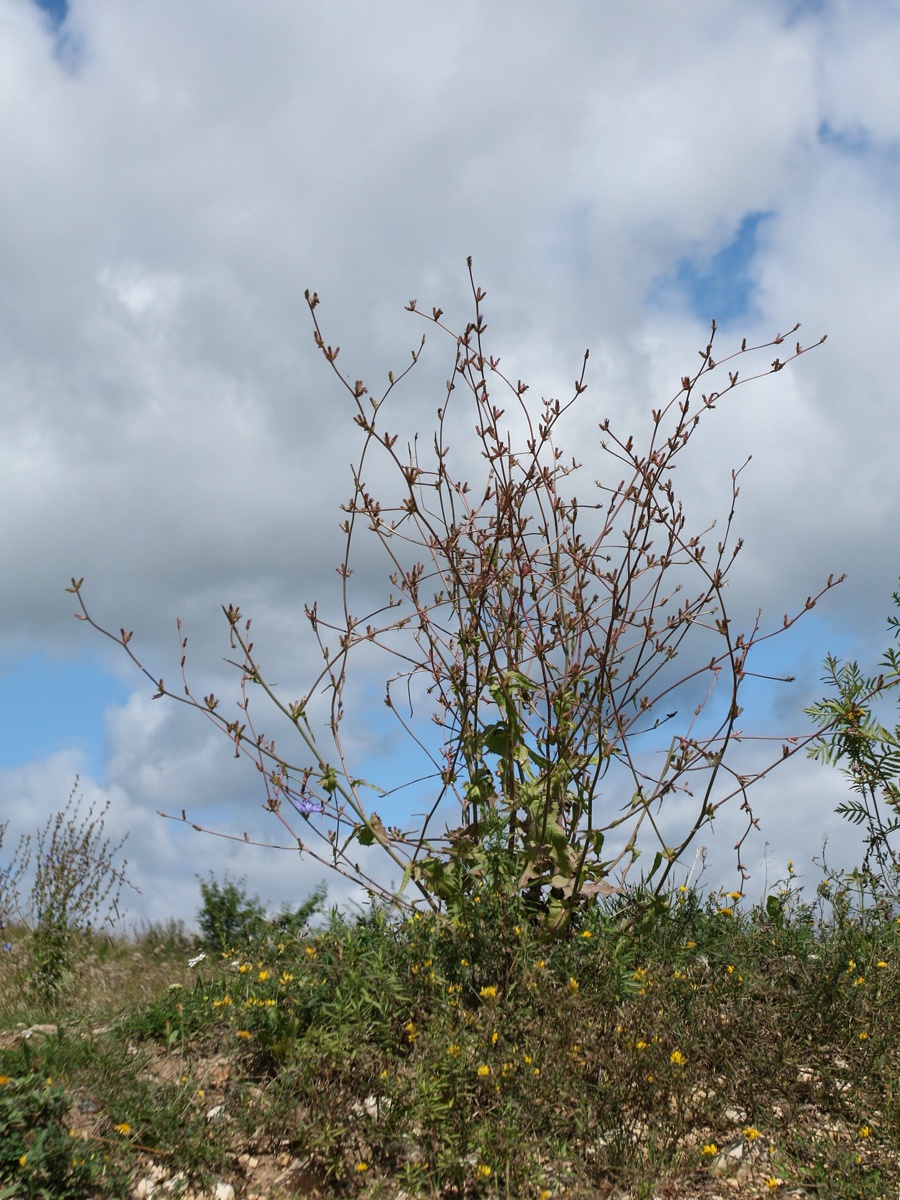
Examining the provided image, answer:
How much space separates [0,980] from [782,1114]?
16.3 ft

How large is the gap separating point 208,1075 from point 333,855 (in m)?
1.17

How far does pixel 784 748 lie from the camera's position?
4.93 metres

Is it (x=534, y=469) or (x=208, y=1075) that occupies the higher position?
(x=534, y=469)

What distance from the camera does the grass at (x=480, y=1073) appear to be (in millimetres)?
3443

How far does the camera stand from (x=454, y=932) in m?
4.32

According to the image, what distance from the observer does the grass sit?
11.3 feet

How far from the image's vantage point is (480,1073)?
351 centimetres

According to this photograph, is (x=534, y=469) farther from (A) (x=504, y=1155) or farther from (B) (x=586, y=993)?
(A) (x=504, y=1155)

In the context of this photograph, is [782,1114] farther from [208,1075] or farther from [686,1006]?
[208,1075]

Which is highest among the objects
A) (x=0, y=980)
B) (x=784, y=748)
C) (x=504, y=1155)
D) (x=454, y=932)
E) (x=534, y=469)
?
(x=534, y=469)

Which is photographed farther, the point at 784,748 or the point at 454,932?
the point at 784,748

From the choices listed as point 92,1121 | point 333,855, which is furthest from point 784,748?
point 92,1121

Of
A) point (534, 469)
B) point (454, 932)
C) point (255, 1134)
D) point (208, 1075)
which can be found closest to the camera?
point (255, 1134)

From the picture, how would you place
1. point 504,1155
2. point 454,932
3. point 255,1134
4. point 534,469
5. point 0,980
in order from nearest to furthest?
point 504,1155
point 255,1134
point 454,932
point 534,469
point 0,980
